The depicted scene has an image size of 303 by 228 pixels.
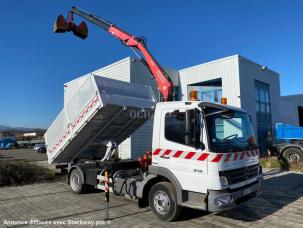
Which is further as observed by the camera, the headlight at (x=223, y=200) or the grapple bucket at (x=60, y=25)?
the grapple bucket at (x=60, y=25)

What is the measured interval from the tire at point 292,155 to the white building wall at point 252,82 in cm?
454

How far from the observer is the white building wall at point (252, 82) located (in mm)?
18719

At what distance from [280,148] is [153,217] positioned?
10767mm

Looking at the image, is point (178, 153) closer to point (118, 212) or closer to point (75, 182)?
point (118, 212)

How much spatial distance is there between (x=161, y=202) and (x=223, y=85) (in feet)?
45.7

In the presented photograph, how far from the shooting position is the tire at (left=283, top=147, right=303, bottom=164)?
47.9 feet

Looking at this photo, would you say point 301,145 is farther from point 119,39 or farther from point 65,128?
point 65,128

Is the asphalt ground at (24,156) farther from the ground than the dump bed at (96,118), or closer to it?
closer to it

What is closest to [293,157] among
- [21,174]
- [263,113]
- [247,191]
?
[263,113]

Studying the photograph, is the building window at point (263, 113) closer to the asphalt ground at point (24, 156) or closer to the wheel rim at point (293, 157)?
the wheel rim at point (293, 157)

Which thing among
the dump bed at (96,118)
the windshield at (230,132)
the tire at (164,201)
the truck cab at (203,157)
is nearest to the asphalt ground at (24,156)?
the dump bed at (96,118)

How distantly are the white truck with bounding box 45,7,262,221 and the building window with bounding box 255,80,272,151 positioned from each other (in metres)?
13.9

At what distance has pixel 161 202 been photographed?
6285 mm

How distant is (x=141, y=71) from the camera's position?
59.6 ft
